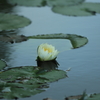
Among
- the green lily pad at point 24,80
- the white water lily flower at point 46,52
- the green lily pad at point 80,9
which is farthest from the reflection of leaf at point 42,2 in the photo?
the green lily pad at point 24,80

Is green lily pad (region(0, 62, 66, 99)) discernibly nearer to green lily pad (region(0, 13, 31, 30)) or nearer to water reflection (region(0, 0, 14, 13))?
green lily pad (region(0, 13, 31, 30))

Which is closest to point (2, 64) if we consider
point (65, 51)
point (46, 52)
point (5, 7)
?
point (46, 52)

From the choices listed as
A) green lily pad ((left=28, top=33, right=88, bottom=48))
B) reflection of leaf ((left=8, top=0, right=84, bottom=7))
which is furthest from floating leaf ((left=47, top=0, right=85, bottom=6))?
green lily pad ((left=28, top=33, right=88, bottom=48))

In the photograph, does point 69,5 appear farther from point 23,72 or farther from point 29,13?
point 23,72

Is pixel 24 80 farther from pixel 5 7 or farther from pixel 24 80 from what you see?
pixel 5 7

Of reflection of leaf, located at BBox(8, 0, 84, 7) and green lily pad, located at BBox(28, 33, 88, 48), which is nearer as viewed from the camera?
green lily pad, located at BBox(28, 33, 88, 48)

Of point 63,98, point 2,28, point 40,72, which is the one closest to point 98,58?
point 40,72
